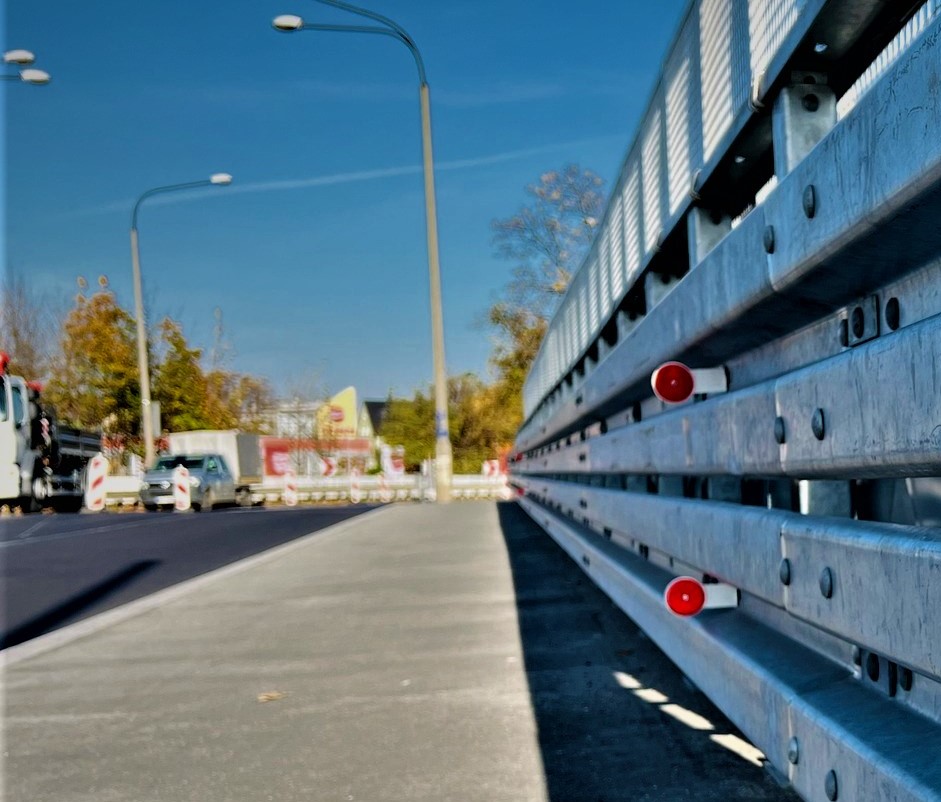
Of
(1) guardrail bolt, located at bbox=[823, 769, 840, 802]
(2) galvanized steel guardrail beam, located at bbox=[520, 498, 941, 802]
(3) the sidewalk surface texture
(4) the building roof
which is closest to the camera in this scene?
Result: (2) galvanized steel guardrail beam, located at bbox=[520, 498, 941, 802]

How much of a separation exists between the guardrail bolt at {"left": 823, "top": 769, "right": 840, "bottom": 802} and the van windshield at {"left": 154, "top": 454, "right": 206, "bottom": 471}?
3176 centimetres

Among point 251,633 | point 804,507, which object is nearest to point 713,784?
point 804,507

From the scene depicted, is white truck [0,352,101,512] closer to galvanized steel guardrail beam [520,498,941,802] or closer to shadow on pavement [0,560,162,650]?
shadow on pavement [0,560,162,650]

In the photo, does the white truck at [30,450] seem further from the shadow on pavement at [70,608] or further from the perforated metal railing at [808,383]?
the perforated metal railing at [808,383]

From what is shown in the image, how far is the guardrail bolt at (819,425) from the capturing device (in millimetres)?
2053

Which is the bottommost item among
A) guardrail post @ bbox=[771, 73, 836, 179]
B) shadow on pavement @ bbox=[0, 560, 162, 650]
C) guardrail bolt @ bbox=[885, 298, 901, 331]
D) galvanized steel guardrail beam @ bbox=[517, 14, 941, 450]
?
shadow on pavement @ bbox=[0, 560, 162, 650]

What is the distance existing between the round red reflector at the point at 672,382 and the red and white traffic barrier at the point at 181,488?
28.9 meters

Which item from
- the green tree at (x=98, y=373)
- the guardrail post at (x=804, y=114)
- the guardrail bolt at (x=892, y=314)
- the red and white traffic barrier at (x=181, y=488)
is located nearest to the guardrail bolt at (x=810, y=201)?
the guardrail bolt at (x=892, y=314)

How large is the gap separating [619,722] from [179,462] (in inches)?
1180

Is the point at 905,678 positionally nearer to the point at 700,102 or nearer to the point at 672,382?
the point at 672,382

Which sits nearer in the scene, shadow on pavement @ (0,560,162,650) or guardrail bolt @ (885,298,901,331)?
guardrail bolt @ (885,298,901,331)

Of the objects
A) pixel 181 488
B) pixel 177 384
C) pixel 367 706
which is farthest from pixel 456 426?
pixel 367 706

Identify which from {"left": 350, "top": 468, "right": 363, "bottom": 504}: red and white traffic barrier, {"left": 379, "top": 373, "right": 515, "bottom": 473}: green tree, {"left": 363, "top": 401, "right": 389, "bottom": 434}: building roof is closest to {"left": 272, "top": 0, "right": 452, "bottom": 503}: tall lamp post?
{"left": 350, "top": 468, "right": 363, "bottom": 504}: red and white traffic barrier

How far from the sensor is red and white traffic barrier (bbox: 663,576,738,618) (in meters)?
3.01
